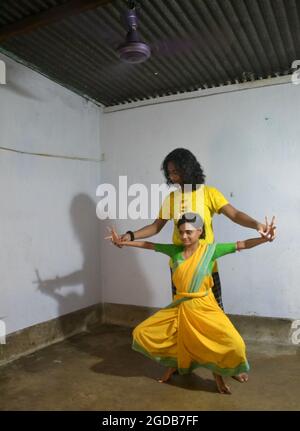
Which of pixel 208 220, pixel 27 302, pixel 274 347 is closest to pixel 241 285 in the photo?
pixel 274 347

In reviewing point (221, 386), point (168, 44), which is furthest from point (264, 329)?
point (168, 44)

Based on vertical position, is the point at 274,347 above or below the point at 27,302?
below

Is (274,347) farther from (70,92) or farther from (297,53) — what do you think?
(70,92)

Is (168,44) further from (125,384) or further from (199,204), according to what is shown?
(125,384)

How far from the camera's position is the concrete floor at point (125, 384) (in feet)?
8.02

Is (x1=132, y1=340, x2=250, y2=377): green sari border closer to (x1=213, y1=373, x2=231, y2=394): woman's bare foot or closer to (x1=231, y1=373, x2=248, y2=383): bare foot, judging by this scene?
(x1=213, y1=373, x2=231, y2=394): woman's bare foot

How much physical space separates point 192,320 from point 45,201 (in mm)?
2021

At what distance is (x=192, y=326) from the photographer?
8.40ft

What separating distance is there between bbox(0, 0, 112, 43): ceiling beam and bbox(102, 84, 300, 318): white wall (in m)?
1.85

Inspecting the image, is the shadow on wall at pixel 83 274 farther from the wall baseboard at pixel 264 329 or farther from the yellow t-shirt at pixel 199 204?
the wall baseboard at pixel 264 329

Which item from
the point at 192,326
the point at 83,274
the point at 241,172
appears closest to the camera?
the point at 192,326

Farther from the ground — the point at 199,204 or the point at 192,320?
the point at 199,204
